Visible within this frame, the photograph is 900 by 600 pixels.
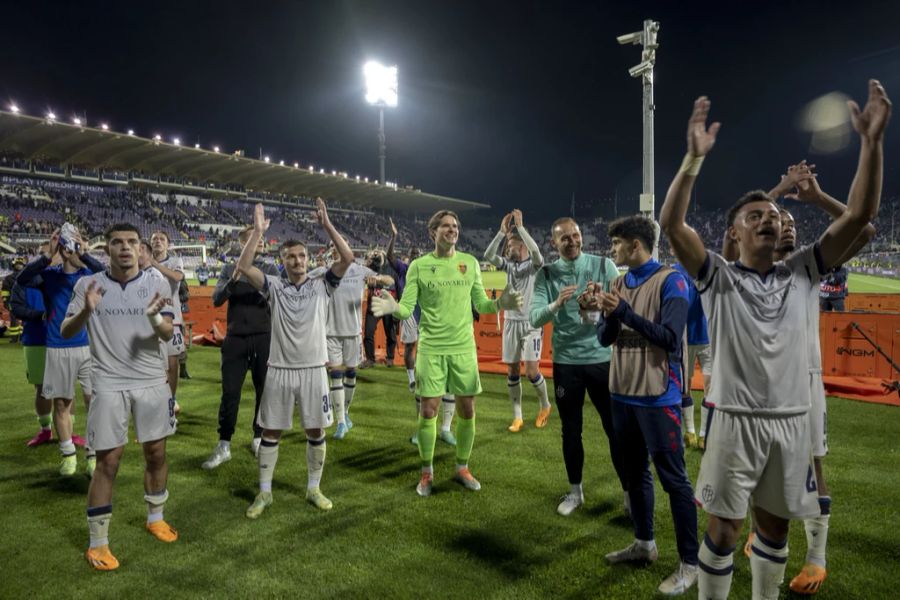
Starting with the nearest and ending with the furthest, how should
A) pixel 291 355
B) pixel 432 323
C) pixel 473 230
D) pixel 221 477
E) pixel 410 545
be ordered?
pixel 410 545 < pixel 291 355 < pixel 432 323 < pixel 221 477 < pixel 473 230

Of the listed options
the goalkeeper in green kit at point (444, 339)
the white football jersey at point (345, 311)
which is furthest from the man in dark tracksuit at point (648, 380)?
the white football jersey at point (345, 311)

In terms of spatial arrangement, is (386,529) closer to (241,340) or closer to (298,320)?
(298,320)

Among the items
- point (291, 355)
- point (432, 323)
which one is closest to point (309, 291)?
point (291, 355)

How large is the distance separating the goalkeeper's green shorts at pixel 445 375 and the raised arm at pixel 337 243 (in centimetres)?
106

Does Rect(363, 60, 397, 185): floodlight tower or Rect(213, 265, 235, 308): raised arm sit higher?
Rect(363, 60, 397, 185): floodlight tower

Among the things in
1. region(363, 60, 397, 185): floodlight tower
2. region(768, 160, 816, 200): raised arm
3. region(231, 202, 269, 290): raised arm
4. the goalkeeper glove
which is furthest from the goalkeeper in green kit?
region(363, 60, 397, 185): floodlight tower

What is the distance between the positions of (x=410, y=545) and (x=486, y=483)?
131cm

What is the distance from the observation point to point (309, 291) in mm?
4723

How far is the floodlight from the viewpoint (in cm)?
3912

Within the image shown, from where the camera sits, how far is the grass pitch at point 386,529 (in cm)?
340

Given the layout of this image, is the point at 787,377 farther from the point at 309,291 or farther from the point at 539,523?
the point at 309,291

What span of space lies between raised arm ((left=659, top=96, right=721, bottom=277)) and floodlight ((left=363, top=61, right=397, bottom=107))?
40.2 meters

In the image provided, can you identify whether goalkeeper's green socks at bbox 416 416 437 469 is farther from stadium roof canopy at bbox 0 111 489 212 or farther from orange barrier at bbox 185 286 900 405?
stadium roof canopy at bbox 0 111 489 212

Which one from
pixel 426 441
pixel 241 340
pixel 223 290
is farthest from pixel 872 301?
pixel 223 290
